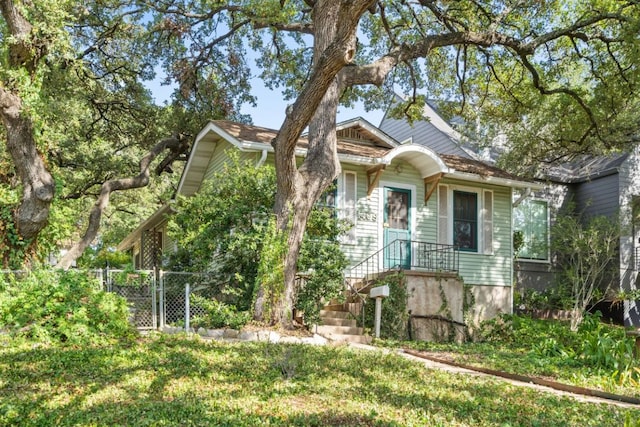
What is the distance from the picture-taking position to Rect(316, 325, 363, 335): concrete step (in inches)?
432

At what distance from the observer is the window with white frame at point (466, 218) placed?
15.3 meters

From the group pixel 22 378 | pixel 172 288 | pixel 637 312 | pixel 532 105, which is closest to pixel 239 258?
pixel 172 288

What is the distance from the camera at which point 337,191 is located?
45.7ft

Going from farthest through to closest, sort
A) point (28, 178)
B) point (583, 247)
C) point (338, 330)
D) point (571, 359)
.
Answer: point (583, 247) < point (338, 330) < point (28, 178) < point (571, 359)

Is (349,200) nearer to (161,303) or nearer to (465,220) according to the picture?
(465,220)

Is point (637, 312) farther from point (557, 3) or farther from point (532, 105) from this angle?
point (557, 3)

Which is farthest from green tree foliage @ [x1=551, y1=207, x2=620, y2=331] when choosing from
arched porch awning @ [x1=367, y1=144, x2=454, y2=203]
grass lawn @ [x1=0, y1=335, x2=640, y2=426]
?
grass lawn @ [x1=0, y1=335, x2=640, y2=426]

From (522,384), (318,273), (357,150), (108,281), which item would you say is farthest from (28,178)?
(522,384)

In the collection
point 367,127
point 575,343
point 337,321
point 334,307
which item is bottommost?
point 575,343

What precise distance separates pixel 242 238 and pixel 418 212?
6.21 metres

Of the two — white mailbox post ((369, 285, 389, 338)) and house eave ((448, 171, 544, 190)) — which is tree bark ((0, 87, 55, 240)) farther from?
house eave ((448, 171, 544, 190))

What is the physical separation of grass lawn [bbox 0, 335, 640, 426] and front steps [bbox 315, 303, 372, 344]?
289 centimetres

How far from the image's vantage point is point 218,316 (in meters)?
9.88

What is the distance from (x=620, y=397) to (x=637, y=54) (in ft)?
31.2
